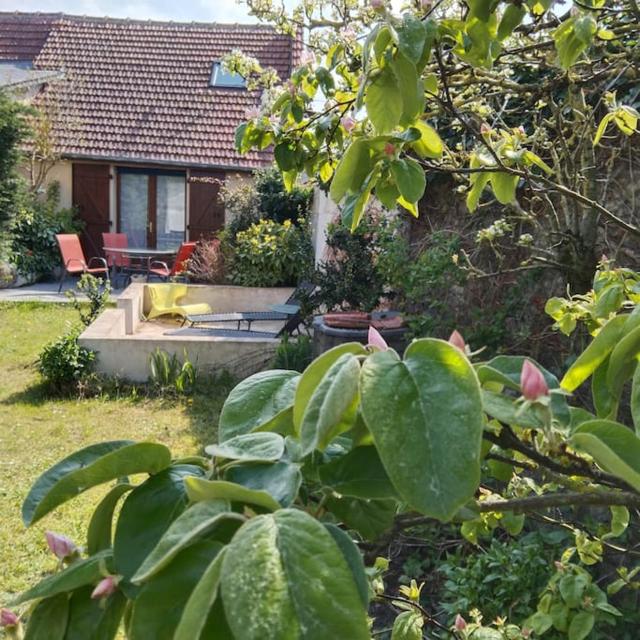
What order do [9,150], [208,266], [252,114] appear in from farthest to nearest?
[9,150], [208,266], [252,114]

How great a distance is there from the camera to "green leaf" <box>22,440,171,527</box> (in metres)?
0.63

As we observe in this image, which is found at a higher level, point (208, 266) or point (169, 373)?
point (208, 266)

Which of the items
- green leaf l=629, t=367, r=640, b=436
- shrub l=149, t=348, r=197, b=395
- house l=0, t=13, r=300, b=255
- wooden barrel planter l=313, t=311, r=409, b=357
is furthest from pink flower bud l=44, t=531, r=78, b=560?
house l=0, t=13, r=300, b=255

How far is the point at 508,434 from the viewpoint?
722 millimetres

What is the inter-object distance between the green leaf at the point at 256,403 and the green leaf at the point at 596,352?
1.09 feet

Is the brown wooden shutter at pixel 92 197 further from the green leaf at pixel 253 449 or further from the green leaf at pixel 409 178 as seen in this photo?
the green leaf at pixel 253 449

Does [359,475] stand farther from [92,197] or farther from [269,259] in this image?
[92,197]

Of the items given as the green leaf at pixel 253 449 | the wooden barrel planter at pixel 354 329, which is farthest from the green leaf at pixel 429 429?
the wooden barrel planter at pixel 354 329

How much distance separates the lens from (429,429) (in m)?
0.52

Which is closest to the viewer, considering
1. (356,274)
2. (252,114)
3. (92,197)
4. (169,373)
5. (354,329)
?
(252,114)

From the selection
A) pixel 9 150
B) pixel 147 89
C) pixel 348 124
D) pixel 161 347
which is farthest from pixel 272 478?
pixel 147 89

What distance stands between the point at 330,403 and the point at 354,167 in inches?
29.3

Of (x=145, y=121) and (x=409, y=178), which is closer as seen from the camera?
(x=409, y=178)

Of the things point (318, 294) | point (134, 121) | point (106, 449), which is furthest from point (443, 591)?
point (134, 121)
